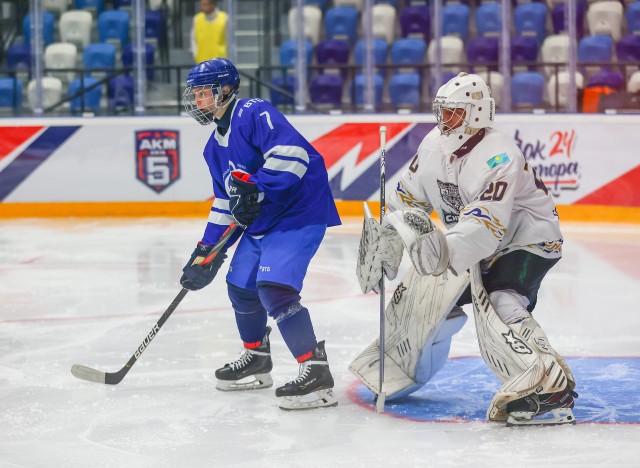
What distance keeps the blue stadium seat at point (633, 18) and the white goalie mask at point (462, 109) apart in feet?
18.9

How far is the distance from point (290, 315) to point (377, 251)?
13.0 inches

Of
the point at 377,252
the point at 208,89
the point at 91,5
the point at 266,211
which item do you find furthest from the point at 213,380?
the point at 91,5

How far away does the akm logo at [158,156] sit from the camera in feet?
29.0

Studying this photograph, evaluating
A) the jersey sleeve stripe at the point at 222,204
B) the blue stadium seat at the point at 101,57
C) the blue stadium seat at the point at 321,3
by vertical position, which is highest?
the blue stadium seat at the point at 321,3

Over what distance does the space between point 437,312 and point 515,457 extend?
0.57m

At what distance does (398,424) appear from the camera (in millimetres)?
3334

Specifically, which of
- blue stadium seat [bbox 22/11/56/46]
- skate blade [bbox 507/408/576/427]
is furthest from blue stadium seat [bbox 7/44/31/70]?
skate blade [bbox 507/408/576/427]

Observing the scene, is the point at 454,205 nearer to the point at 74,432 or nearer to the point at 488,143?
the point at 488,143

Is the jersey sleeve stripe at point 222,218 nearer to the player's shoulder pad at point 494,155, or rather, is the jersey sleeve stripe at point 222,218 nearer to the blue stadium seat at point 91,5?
the player's shoulder pad at point 494,155

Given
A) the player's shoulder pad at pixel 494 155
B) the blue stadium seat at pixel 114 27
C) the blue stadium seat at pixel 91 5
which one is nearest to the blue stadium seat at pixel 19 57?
the blue stadium seat at pixel 114 27

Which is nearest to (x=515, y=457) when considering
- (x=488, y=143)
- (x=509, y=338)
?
(x=509, y=338)

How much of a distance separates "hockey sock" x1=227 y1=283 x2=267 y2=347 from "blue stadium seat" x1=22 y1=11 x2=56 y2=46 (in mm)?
5755

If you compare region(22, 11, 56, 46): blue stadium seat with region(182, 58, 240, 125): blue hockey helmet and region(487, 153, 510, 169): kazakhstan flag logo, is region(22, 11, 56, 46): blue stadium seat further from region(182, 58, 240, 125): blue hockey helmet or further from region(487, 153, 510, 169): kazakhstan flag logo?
region(487, 153, 510, 169): kazakhstan flag logo

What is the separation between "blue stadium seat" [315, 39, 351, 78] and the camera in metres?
9.11
